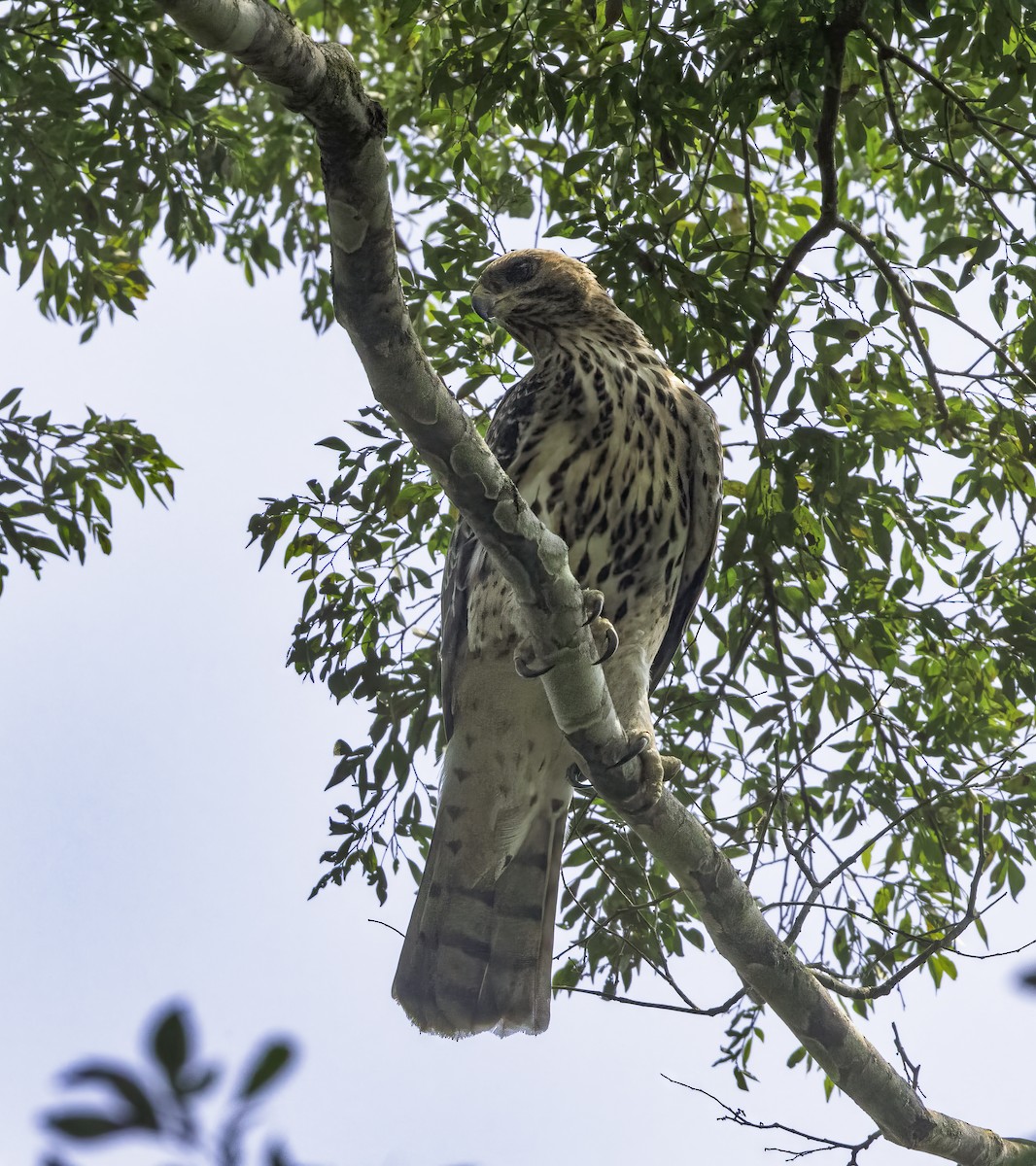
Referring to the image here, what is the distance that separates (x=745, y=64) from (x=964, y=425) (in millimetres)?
1761

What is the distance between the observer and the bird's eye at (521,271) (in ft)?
15.5

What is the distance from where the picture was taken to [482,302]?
15.0 ft

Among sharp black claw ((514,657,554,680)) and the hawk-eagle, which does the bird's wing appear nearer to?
the hawk-eagle

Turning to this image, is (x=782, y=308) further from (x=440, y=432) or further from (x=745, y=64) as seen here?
(x=440, y=432)

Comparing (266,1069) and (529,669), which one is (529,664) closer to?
(529,669)

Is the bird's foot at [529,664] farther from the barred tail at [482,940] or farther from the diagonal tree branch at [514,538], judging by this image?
the barred tail at [482,940]

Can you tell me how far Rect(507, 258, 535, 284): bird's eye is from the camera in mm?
4719

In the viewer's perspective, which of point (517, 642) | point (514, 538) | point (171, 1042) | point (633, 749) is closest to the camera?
point (171, 1042)

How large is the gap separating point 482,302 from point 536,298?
26 centimetres

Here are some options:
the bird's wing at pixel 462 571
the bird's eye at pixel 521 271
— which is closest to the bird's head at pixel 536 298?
the bird's eye at pixel 521 271

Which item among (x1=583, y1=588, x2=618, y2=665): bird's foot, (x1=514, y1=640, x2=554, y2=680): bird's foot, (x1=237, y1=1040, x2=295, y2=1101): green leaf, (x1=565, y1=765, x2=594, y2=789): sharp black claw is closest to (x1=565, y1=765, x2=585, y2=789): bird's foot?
(x1=565, y1=765, x2=594, y2=789): sharp black claw

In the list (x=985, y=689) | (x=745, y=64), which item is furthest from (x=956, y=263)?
(x=985, y=689)

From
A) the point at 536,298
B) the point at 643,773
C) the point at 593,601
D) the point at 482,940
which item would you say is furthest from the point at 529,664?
the point at 536,298

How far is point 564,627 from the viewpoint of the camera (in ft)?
9.23
